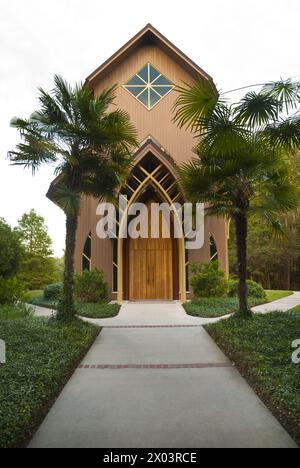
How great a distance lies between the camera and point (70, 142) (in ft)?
28.0

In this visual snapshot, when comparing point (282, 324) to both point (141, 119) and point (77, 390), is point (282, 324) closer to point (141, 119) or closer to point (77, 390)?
point (77, 390)

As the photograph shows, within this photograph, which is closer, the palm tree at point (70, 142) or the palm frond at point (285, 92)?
the palm frond at point (285, 92)

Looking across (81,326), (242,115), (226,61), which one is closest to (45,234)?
(226,61)

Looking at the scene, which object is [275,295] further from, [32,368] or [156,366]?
[32,368]

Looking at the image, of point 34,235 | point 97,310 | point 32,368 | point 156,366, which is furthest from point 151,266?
point 34,235

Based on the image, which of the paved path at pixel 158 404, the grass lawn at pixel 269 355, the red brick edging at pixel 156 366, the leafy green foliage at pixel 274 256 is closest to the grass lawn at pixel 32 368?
the paved path at pixel 158 404

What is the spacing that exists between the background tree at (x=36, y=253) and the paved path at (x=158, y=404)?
68.1ft

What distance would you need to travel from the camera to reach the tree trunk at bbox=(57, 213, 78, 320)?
27.4 feet

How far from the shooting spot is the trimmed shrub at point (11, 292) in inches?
444

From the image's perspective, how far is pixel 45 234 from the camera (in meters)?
27.6

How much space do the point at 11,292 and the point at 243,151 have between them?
8.98m

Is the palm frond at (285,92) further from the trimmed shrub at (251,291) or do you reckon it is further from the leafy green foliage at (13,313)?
the trimmed shrub at (251,291)
